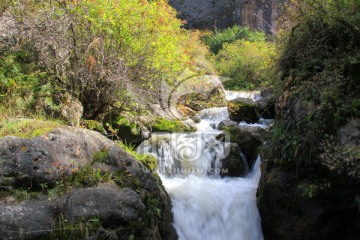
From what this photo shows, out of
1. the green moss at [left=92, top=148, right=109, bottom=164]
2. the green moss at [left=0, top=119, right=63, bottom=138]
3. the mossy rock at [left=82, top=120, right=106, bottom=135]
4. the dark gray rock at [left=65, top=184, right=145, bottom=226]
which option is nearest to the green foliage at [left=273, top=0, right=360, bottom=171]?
the dark gray rock at [left=65, top=184, right=145, bottom=226]

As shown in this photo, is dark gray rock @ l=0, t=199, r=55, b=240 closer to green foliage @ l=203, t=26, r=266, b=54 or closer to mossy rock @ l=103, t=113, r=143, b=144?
mossy rock @ l=103, t=113, r=143, b=144

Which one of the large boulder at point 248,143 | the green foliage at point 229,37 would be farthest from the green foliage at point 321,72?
the green foliage at point 229,37

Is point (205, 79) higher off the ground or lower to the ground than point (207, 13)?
lower

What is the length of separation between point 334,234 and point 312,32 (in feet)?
11.5

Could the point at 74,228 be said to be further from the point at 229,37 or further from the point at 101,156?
the point at 229,37

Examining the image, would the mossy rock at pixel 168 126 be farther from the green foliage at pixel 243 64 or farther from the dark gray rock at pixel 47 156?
the green foliage at pixel 243 64

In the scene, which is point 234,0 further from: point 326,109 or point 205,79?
point 326,109

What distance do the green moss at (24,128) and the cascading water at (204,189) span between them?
2950 millimetres

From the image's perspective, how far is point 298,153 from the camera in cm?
527

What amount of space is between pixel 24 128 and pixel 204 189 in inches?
162

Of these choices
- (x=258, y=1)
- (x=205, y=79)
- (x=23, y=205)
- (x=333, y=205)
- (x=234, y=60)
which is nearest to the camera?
(x=23, y=205)

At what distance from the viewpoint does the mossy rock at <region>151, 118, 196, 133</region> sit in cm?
983

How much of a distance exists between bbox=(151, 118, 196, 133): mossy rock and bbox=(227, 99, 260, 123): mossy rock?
2.44 m

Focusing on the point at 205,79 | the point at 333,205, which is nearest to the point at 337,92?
the point at 333,205
